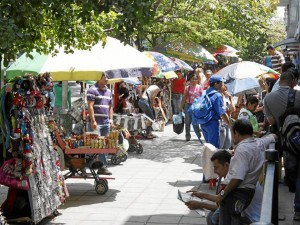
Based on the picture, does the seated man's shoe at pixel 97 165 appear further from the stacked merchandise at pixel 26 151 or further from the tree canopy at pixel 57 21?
the tree canopy at pixel 57 21

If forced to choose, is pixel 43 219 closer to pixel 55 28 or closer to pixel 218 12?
pixel 55 28

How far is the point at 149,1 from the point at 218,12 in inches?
475

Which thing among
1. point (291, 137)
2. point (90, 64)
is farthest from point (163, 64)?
point (291, 137)

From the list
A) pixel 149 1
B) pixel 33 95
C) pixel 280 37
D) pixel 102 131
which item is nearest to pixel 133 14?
pixel 149 1

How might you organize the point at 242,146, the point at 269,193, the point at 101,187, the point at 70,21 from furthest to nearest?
the point at 101,187, the point at 70,21, the point at 242,146, the point at 269,193

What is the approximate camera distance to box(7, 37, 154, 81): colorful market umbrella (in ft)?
32.0

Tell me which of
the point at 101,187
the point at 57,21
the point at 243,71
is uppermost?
the point at 57,21

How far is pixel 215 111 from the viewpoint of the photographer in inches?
395

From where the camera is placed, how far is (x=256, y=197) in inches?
216

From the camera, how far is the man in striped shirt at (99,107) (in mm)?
10678

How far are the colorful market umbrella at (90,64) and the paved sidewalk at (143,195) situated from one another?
181 centimetres

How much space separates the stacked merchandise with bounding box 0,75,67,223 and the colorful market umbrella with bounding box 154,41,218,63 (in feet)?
55.3

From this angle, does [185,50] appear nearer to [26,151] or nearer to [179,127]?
[179,127]

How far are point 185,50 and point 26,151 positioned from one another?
1888 cm
